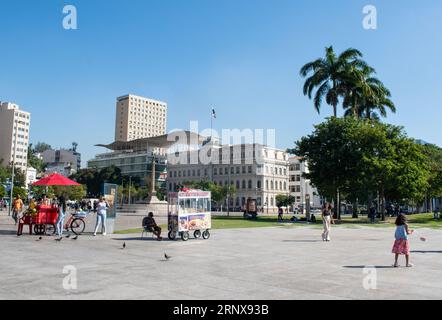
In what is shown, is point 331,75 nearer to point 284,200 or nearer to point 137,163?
point 284,200

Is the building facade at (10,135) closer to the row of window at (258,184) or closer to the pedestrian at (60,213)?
the row of window at (258,184)

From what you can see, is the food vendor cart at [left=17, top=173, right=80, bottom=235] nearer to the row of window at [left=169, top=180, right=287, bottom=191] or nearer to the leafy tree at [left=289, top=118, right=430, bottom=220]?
the leafy tree at [left=289, top=118, right=430, bottom=220]

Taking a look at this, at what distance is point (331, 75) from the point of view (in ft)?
157

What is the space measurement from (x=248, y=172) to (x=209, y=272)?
10249 cm

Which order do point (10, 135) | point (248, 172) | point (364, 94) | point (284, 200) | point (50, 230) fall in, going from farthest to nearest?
point (10, 135), point (248, 172), point (284, 200), point (364, 94), point (50, 230)

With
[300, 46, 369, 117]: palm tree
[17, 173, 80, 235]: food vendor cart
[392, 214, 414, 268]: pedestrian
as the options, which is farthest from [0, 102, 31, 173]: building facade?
[392, 214, 414, 268]: pedestrian

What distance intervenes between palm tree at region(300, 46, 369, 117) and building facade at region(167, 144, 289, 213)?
5786cm

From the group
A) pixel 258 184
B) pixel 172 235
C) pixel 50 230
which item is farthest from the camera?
pixel 258 184

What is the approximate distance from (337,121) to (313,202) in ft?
285

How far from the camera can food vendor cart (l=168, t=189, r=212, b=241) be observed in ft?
60.4

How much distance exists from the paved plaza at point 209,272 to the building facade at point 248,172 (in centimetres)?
8965

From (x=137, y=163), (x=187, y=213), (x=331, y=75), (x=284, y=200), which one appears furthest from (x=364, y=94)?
(x=137, y=163)

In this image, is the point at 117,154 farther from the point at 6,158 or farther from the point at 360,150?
the point at 360,150

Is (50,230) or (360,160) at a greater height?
(360,160)
